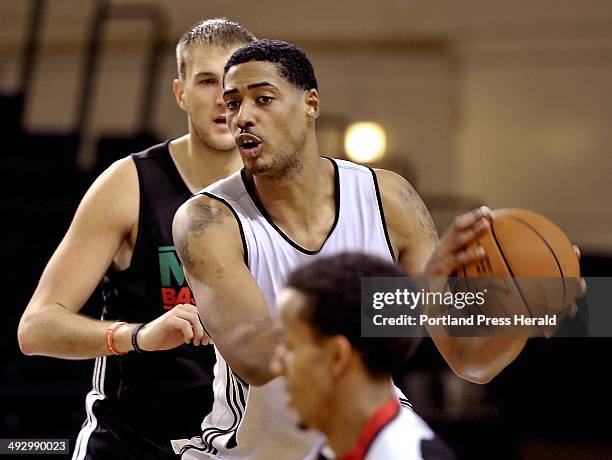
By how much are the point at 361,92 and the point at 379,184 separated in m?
6.48

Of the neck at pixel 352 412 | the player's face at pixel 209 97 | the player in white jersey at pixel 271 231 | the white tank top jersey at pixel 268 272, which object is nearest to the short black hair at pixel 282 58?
the player in white jersey at pixel 271 231

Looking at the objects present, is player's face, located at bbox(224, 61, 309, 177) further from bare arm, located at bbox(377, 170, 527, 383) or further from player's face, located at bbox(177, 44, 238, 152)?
player's face, located at bbox(177, 44, 238, 152)

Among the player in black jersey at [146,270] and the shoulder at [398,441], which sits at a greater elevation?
the player in black jersey at [146,270]

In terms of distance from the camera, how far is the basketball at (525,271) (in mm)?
2572

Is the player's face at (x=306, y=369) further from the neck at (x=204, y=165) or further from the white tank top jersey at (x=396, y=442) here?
the neck at (x=204, y=165)

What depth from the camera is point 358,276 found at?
2.00 m

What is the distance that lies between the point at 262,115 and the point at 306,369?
3.28 ft

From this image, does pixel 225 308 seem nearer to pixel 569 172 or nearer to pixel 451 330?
pixel 451 330

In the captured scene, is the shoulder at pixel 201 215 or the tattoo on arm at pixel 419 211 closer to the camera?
the shoulder at pixel 201 215

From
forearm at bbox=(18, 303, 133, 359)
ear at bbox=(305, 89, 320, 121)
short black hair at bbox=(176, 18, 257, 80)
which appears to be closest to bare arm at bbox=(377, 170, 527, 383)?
ear at bbox=(305, 89, 320, 121)

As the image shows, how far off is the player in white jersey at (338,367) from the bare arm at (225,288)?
1.63 ft

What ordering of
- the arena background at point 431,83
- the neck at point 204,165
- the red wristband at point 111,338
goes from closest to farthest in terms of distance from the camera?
the red wristband at point 111,338 → the neck at point 204,165 → the arena background at point 431,83

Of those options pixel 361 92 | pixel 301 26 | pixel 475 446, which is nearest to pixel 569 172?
pixel 361 92

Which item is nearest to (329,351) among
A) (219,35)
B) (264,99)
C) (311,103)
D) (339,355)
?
(339,355)
